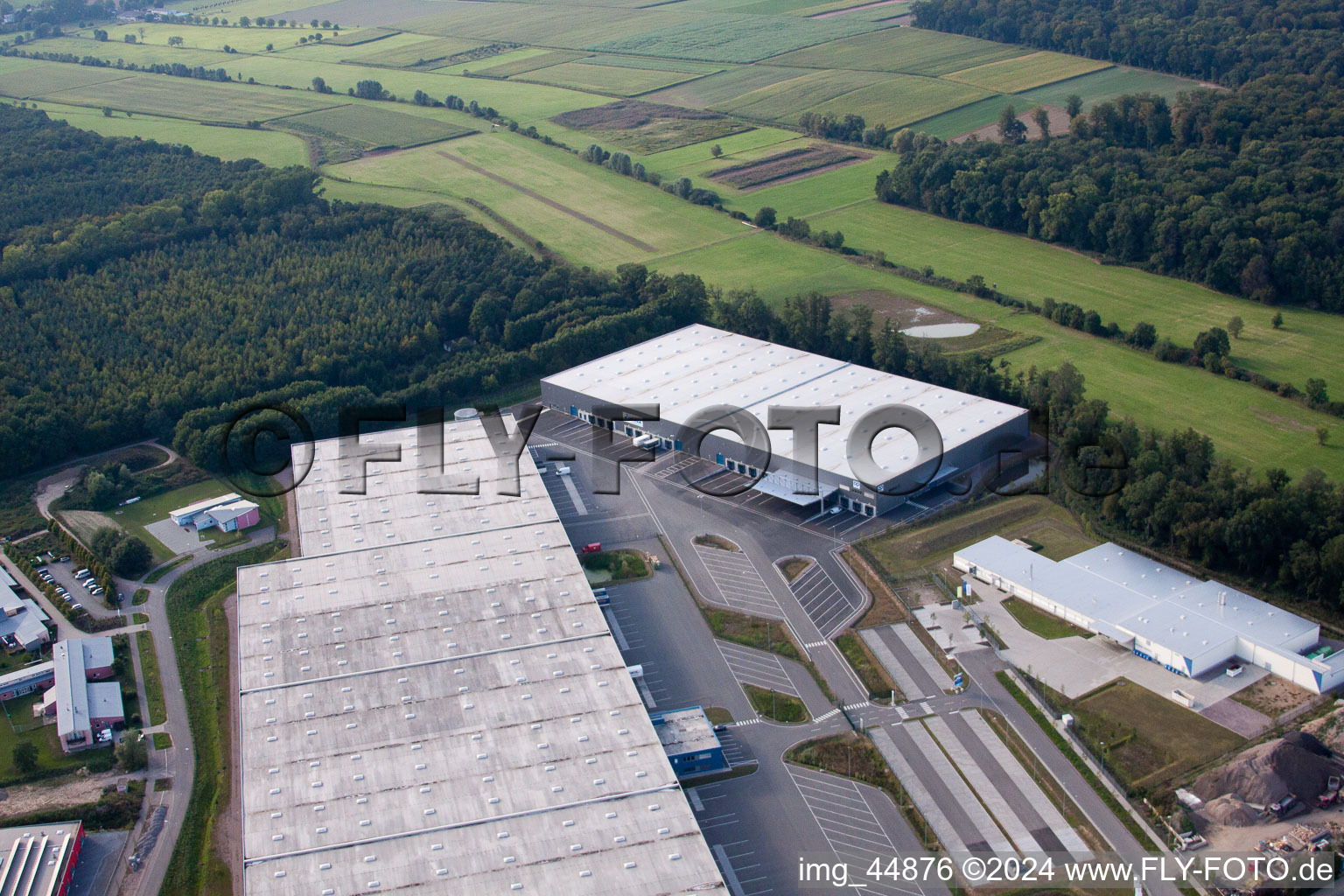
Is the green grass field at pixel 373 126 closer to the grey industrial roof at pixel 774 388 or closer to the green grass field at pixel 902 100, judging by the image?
the green grass field at pixel 902 100

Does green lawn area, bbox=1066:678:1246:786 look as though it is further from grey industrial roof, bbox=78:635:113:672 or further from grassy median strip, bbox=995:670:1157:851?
grey industrial roof, bbox=78:635:113:672

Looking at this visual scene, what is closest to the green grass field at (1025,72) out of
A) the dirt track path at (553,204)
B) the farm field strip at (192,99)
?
the dirt track path at (553,204)

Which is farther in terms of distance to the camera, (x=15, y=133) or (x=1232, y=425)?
(x=15, y=133)

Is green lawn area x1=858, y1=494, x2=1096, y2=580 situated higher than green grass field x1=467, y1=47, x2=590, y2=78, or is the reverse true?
green grass field x1=467, y1=47, x2=590, y2=78

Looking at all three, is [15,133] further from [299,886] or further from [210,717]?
[299,886]

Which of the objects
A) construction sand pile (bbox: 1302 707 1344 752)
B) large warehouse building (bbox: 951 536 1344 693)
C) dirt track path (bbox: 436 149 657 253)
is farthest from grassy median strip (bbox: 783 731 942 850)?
dirt track path (bbox: 436 149 657 253)

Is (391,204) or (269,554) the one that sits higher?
(391,204)

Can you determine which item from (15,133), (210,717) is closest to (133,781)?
(210,717)
